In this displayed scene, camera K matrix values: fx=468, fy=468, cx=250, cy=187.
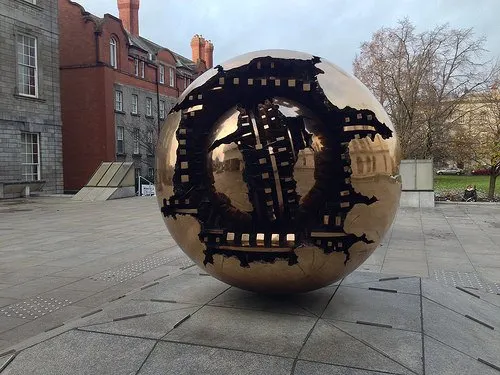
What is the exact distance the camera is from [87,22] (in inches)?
1359


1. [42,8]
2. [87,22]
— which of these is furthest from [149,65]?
[42,8]

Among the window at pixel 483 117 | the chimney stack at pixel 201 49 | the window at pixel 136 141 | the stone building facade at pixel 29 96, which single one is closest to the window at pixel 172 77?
the window at pixel 136 141

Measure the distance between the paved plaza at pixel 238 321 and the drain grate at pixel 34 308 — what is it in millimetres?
13

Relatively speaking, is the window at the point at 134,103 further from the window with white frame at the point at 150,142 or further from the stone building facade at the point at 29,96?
the stone building facade at the point at 29,96

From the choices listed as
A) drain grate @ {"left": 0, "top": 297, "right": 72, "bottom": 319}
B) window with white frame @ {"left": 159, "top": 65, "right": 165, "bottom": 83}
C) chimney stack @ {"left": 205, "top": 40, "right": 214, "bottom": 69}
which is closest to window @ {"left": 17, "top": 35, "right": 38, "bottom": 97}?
window with white frame @ {"left": 159, "top": 65, "right": 165, "bottom": 83}

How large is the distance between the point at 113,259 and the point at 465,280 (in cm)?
594

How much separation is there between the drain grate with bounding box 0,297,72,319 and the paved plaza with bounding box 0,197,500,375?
1 centimetres

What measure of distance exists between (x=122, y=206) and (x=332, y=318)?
16734 millimetres

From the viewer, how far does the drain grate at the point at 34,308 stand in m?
5.54

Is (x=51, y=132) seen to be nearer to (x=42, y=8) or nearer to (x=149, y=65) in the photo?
(x=42, y=8)

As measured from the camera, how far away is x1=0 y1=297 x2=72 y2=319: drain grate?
218 inches

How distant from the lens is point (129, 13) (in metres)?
46.7

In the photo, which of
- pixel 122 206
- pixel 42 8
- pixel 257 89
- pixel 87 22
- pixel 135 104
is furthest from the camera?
pixel 135 104

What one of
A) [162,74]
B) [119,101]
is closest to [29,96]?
[119,101]
